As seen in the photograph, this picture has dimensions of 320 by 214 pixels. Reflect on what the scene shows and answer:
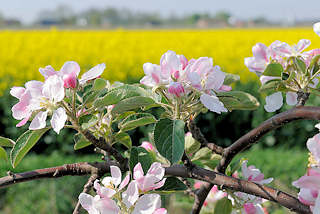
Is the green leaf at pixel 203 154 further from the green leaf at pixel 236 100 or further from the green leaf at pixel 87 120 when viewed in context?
the green leaf at pixel 87 120

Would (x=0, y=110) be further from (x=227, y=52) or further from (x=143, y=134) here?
(x=227, y=52)

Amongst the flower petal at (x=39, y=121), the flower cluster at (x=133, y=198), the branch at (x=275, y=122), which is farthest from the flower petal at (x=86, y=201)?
the branch at (x=275, y=122)

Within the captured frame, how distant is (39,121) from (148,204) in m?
0.18

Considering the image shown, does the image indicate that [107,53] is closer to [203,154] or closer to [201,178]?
[203,154]

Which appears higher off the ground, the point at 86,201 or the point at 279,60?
the point at 279,60

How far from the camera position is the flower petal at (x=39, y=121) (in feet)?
1.78

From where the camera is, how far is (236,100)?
1.99 ft

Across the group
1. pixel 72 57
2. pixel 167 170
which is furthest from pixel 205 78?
pixel 72 57

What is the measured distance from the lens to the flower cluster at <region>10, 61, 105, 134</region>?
1.76ft

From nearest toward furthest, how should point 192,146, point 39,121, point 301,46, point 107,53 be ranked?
1. point 39,121
2. point 301,46
3. point 192,146
4. point 107,53

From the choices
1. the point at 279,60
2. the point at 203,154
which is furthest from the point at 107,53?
the point at 279,60

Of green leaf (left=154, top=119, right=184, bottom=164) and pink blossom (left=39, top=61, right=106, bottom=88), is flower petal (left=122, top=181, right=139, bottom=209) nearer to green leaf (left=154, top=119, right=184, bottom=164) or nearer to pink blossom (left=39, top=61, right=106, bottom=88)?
green leaf (left=154, top=119, right=184, bottom=164)

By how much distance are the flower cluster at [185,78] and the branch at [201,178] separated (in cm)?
9

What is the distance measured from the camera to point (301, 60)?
1.99 feet
